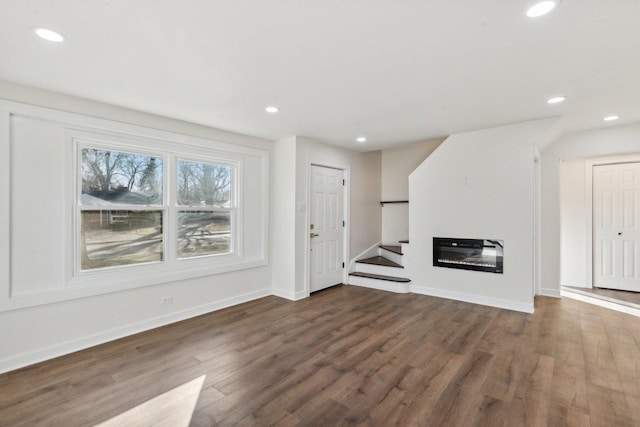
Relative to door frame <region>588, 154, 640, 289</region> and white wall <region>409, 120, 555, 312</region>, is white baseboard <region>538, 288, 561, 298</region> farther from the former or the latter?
white wall <region>409, 120, 555, 312</region>

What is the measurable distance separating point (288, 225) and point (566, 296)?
449 cm

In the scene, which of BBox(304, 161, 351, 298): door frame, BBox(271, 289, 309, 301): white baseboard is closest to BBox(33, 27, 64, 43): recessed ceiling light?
BBox(304, 161, 351, 298): door frame

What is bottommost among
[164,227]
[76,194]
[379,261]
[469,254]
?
[379,261]

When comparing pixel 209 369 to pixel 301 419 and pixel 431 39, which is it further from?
pixel 431 39

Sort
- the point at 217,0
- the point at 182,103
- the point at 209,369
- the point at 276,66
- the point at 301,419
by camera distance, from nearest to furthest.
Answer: the point at 217,0 < the point at 301,419 < the point at 276,66 < the point at 209,369 < the point at 182,103

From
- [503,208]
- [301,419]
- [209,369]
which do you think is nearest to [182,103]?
[209,369]

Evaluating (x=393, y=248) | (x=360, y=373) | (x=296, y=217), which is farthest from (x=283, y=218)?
(x=360, y=373)

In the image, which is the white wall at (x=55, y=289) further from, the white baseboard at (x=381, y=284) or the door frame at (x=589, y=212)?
Answer: the door frame at (x=589, y=212)

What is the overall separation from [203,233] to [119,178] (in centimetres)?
122

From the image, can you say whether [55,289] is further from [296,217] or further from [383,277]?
[383,277]

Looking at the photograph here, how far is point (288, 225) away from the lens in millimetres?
4609

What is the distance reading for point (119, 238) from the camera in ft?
10.7

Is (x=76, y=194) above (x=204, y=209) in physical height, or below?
above

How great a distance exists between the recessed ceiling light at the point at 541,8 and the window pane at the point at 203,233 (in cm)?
389
